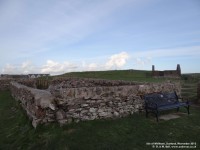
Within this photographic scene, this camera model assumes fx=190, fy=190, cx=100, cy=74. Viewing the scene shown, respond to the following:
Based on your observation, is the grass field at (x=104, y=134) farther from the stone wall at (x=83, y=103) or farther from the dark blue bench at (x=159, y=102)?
the dark blue bench at (x=159, y=102)

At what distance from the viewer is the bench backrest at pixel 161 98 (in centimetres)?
700

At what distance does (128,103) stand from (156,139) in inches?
82.6

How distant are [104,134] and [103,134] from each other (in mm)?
28

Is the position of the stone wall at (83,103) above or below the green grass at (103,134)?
above

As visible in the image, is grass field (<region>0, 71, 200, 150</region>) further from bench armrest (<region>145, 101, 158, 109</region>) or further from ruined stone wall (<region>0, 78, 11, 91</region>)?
ruined stone wall (<region>0, 78, 11, 91</region>)

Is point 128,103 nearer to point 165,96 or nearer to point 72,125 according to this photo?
point 165,96

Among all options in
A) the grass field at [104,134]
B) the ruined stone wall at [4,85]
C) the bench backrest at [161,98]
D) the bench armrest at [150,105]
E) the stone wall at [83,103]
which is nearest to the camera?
the grass field at [104,134]

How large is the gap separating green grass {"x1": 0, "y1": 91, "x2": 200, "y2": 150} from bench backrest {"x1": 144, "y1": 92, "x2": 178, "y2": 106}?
680 mm

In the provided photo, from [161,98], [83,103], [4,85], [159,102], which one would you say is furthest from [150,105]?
[4,85]

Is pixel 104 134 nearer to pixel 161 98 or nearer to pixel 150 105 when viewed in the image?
pixel 150 105

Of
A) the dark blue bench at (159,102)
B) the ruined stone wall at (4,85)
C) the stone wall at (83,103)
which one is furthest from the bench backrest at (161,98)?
the ruined stone wall at (4,85)

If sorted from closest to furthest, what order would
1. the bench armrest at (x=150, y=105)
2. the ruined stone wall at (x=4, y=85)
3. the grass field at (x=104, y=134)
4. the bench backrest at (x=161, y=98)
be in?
the grass field at (x=104, y=134), the bench armrest at (x=150, y=105), the bench backrest at (x=161, y=98), the ruined stone wall at (x=4, y=85)

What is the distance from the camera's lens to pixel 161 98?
23.7 ft

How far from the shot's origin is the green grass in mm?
4742
